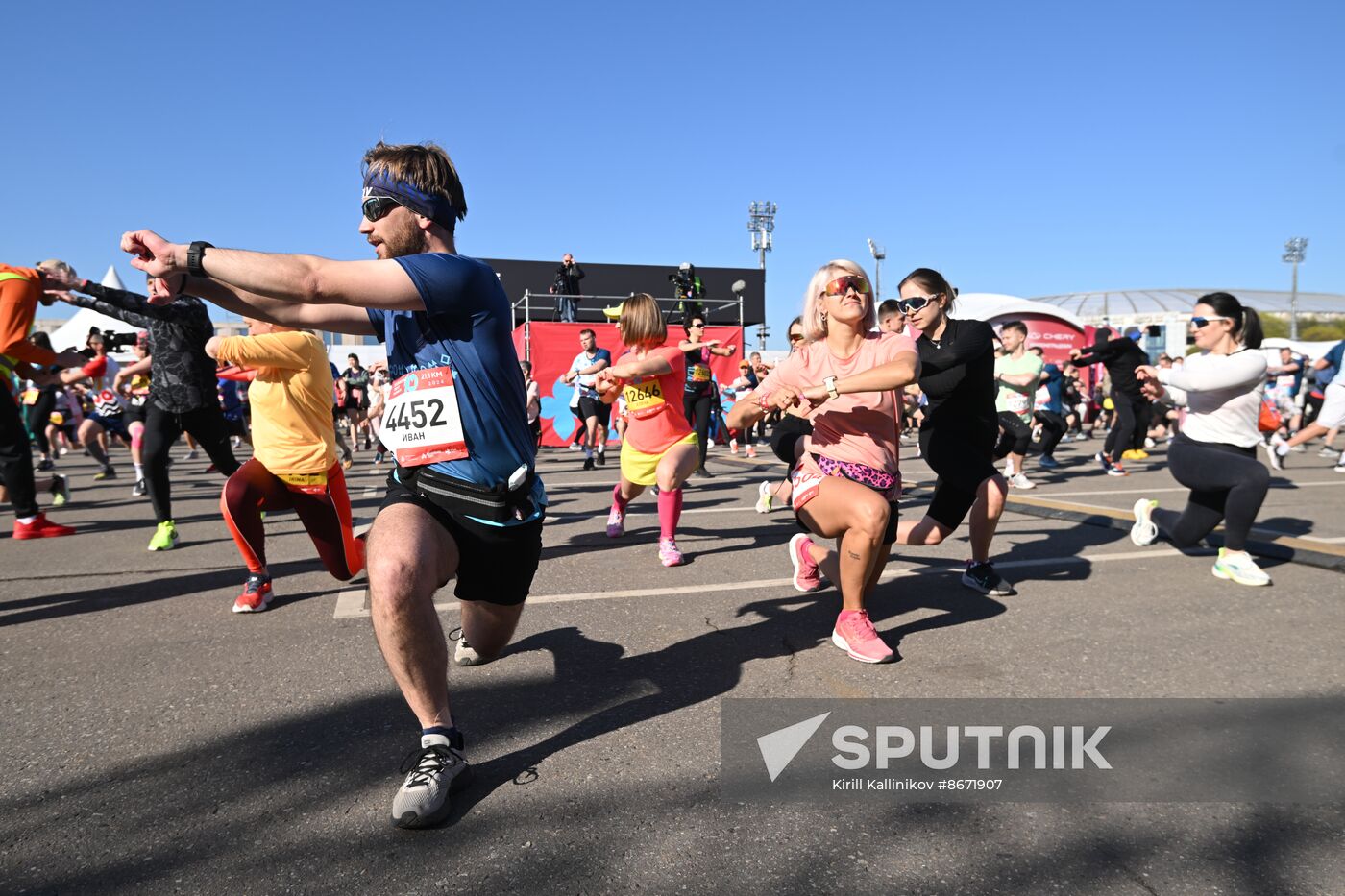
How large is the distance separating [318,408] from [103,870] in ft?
9.89

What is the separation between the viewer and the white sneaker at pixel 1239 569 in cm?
454

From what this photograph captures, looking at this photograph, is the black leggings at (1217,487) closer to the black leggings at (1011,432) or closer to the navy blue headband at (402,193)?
the black leggings at (1011,432)

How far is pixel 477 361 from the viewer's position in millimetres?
2555

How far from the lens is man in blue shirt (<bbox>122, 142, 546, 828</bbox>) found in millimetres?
2193

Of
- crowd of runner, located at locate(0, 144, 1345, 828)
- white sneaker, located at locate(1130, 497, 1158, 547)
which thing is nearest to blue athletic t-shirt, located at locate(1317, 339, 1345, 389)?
crowd of runner, located at locate(0, 144, 1345, 828)

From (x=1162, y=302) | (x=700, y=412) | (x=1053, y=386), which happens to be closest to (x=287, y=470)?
(x=700, y=412)

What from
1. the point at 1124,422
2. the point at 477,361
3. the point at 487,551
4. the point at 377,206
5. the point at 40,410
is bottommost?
the point at 1124,422

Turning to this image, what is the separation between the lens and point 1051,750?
254 cm

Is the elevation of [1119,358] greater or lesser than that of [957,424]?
greater

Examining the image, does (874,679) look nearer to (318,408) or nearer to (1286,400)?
(318,408)

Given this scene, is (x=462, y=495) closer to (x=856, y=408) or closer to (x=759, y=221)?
(x=856, y=408)

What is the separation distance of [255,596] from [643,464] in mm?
2504

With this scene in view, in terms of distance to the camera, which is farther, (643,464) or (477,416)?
(643,464)

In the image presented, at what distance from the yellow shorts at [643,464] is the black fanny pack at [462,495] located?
3084 mm
